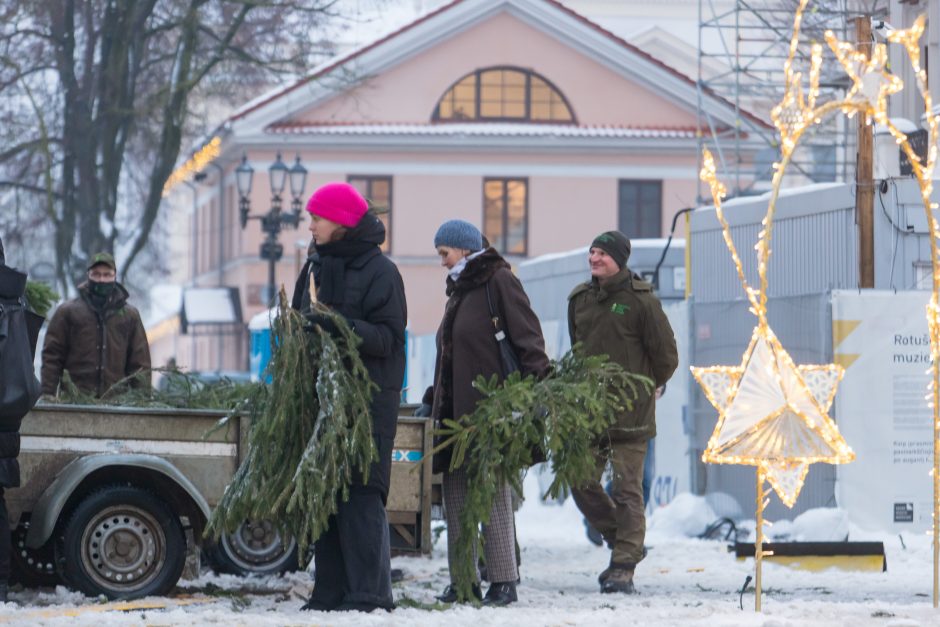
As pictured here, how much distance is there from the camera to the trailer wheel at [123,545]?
955 centimetres

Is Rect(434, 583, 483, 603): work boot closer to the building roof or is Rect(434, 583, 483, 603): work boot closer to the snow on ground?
the snow on ground

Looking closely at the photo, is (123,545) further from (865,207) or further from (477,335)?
(865,207)

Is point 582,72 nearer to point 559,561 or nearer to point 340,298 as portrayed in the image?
point 559,561

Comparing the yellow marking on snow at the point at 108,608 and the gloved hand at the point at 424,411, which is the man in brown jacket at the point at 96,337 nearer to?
the gloved hand at the point at 424,411

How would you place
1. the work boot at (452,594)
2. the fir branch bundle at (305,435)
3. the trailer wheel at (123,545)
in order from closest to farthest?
the fir branch bundle at (305,435) < the work boot at (452,594) < the trailer wheel at (123,545)

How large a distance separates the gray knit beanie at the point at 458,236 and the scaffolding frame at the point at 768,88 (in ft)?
44.1

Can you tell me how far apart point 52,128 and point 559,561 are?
72.8 feet

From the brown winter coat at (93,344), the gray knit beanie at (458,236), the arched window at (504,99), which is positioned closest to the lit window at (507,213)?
the arched window at (504,99)

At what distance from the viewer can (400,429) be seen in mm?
10422

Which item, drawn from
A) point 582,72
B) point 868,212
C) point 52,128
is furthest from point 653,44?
point 868,212

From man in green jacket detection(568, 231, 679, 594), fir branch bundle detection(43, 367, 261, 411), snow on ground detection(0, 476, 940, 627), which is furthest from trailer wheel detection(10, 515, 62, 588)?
man in green jacket detection(568, 231, 679, 594)

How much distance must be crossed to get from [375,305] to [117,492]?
1735 mm

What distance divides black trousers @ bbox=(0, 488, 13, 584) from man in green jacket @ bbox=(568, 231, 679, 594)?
3112mm

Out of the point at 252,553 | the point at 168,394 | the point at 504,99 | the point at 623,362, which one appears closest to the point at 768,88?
the point at 504,99
